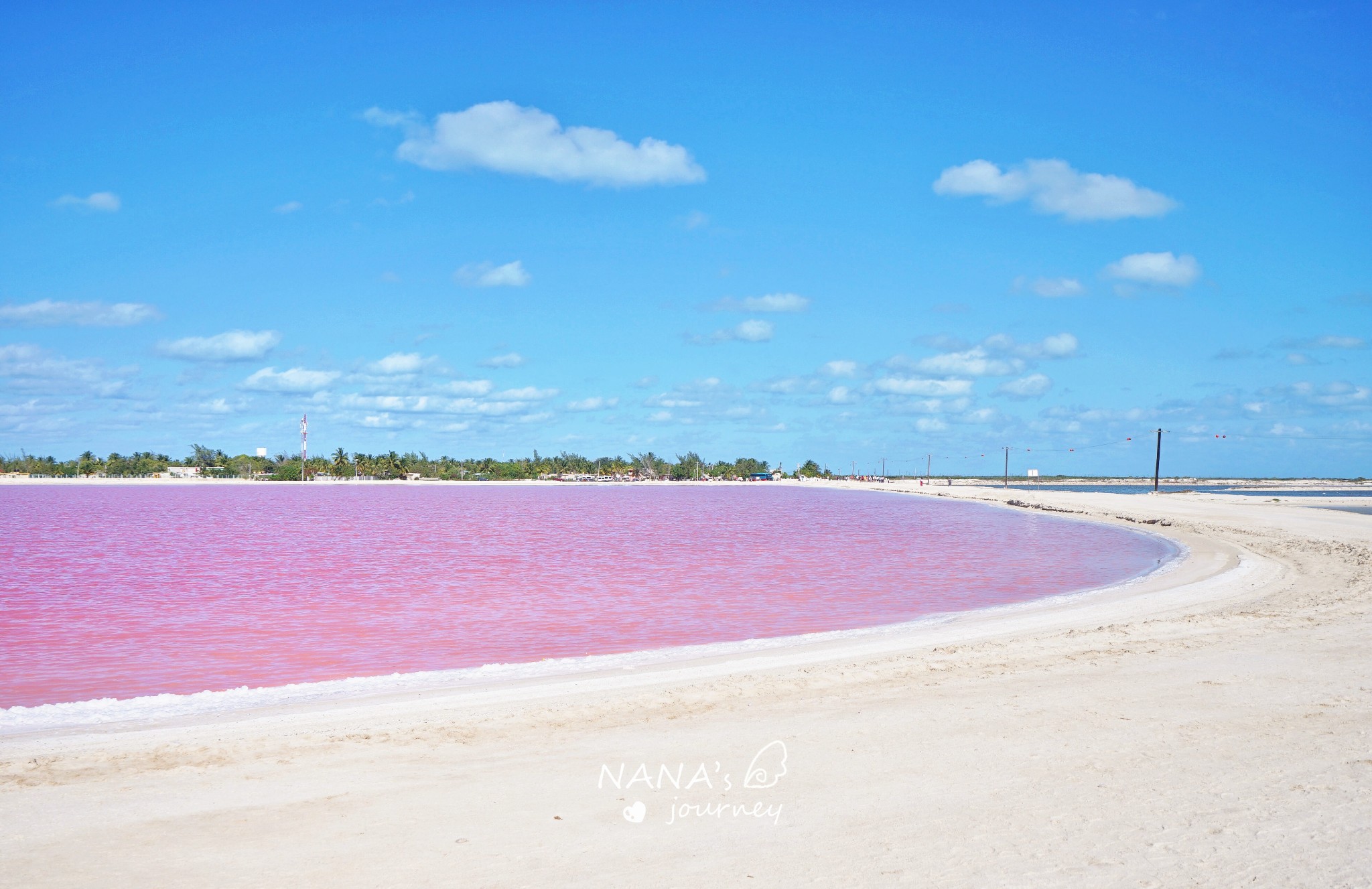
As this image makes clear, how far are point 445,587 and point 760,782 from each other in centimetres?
1603

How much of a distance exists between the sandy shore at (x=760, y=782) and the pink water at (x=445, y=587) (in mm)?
3776

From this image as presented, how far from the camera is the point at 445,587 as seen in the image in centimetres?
2152

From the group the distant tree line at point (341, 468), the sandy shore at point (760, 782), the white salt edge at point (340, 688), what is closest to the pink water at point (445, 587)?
the white salt edge at point (340, 688)

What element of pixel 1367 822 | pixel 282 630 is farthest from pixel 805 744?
pixel 282 630

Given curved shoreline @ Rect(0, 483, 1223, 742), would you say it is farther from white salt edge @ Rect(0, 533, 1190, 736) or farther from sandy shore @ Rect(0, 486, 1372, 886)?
sandy shore @ Rect(0, 486, 1372, 886)

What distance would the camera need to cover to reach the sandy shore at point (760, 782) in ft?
17.2

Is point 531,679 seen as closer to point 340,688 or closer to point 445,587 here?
point 340,688

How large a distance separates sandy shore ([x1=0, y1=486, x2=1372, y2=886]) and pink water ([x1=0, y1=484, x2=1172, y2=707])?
378 cm

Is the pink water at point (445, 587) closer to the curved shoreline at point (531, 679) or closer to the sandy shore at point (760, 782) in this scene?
the curved shoreline at point (531, 679)

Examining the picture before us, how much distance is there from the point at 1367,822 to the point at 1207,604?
41.2 feet

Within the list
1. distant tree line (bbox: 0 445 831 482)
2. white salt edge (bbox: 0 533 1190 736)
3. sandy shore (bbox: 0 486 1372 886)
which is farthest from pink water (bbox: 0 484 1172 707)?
distant tree line (bbox: 0 445 831 482)

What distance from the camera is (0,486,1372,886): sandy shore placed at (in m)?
5.25

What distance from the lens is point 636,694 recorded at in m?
9.98

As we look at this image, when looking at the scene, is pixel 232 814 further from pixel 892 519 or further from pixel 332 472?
pixel 332 472
